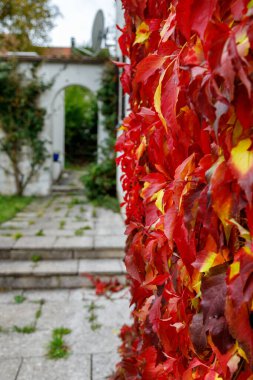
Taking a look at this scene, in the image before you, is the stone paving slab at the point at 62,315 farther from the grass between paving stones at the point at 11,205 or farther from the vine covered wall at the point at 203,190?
the grass between paving stones at the point at 11,205

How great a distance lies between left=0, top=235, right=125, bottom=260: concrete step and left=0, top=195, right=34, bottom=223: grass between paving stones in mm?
1408

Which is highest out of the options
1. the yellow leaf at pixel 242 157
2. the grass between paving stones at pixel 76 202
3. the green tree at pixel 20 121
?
the yellow leaf at pixel 242 157

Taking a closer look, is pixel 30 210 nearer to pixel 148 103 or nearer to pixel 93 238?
pixel 93 238

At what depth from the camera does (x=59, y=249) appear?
4.32 meters

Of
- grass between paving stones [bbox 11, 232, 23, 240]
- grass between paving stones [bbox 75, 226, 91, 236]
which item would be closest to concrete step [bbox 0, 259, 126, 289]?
grass between paving stones [bbox 11, 232, 23, 240]

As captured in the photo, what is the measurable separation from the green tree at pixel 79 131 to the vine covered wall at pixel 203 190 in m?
14.0

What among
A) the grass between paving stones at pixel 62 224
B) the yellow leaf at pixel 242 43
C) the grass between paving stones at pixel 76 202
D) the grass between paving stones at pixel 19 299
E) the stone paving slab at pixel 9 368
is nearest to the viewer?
the yellow leaf at pixel 242 43

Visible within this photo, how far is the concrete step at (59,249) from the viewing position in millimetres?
4285

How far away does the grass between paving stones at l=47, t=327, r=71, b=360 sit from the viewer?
2.68 m

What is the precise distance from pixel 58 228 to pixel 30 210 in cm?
158

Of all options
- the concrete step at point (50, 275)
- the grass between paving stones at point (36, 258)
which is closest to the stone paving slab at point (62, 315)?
the concrete step at point (50, 275)

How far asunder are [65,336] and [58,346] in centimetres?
18

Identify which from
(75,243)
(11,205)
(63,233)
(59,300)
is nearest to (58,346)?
(59,300)

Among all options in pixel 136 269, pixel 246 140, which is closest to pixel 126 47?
pixel 136 269
